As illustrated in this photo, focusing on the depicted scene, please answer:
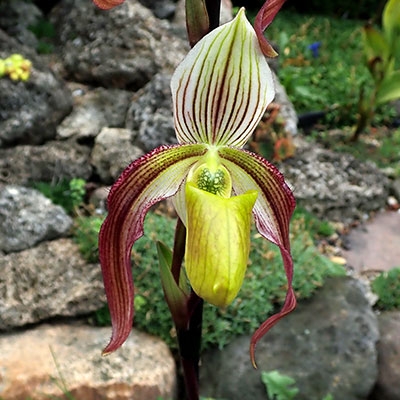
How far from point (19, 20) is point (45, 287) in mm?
2200

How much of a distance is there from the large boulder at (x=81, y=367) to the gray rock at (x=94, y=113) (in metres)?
1.18

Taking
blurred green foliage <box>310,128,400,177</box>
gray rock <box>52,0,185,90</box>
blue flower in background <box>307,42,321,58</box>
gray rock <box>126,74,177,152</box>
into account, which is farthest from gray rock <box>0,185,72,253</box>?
blue flower in background <box>307,42,321,58</box>

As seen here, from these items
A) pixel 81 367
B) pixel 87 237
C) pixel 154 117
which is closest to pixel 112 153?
pixel 154 117

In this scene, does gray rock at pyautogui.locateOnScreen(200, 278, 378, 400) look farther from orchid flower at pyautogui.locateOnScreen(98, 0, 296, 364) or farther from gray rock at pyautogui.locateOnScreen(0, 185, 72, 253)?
orchid flower at pyautogui.locateOnScreen(98, 0, 296, 364)

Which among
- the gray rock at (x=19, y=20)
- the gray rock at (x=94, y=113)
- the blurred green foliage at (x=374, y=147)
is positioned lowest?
the blurred green foliage at (x=374, y=147)

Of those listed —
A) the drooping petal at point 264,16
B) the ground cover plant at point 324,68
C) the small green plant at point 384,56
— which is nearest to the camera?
the drooping petal at point 264,16

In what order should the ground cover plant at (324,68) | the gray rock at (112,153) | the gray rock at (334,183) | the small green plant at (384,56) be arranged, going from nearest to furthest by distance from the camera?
the gray rock at (112,153), the gray rock at (334,183), the small green plant at (384,56), the ground cover plant at (324,68)

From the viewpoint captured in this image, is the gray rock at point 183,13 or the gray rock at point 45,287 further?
the gray rock at point 183,13

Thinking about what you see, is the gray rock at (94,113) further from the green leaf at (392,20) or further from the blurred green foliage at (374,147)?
the green leaf at (392,20)

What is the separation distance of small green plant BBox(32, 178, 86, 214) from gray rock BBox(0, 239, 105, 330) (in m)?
0.34

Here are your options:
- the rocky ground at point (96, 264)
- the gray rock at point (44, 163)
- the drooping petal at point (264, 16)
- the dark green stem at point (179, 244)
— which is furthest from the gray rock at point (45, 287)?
the drooping petal at point (264, 16)

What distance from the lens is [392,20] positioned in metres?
2.85

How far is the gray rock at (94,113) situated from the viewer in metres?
2.59

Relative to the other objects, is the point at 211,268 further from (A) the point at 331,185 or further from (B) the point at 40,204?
(A) the point at 331,185
